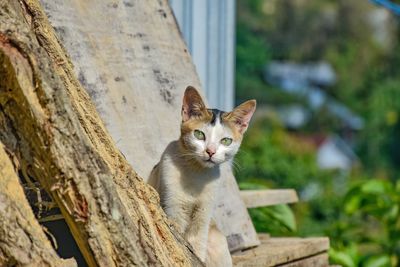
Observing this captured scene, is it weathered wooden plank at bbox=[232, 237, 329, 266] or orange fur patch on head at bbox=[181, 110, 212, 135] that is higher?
orange fur patch on head at bbox=[181, 110, 212, 135]

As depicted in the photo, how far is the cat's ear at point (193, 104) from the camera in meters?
3.60

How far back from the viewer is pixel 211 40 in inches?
204

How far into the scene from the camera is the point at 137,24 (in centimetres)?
406

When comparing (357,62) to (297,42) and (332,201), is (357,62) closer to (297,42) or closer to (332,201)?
(297,42)

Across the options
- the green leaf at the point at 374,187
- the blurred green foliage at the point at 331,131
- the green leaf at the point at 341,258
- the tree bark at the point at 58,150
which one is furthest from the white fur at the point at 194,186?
the green leaf at the point at 374,187

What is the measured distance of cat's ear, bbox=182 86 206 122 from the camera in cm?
360

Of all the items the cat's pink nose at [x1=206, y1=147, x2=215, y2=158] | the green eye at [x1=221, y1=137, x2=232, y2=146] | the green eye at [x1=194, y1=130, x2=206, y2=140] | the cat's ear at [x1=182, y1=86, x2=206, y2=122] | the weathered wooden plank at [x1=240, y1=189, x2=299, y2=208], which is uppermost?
the cat's ear at [x1=182, y1=86, x2=206, y2=122]

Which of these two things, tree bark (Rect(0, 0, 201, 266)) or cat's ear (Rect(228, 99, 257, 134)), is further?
cat's ear (Rect(228, 99, 257, 134))

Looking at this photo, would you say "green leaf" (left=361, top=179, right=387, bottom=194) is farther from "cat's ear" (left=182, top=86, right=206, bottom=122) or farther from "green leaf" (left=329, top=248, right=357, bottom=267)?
"cat's ear" (left=182, top=86, right=206, bottom=122)

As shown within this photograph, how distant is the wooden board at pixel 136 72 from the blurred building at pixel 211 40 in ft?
2.48

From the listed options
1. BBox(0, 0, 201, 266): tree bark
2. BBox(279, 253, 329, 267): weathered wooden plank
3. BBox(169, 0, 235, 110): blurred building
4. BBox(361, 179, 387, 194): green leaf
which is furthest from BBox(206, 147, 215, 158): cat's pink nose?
BBox(361, 179, 387, 194): green leaf

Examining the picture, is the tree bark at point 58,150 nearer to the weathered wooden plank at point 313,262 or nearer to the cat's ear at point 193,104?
the cat's ear at point 193,104

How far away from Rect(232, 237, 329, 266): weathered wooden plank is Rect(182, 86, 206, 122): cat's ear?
52cm

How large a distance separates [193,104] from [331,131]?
29509mm
